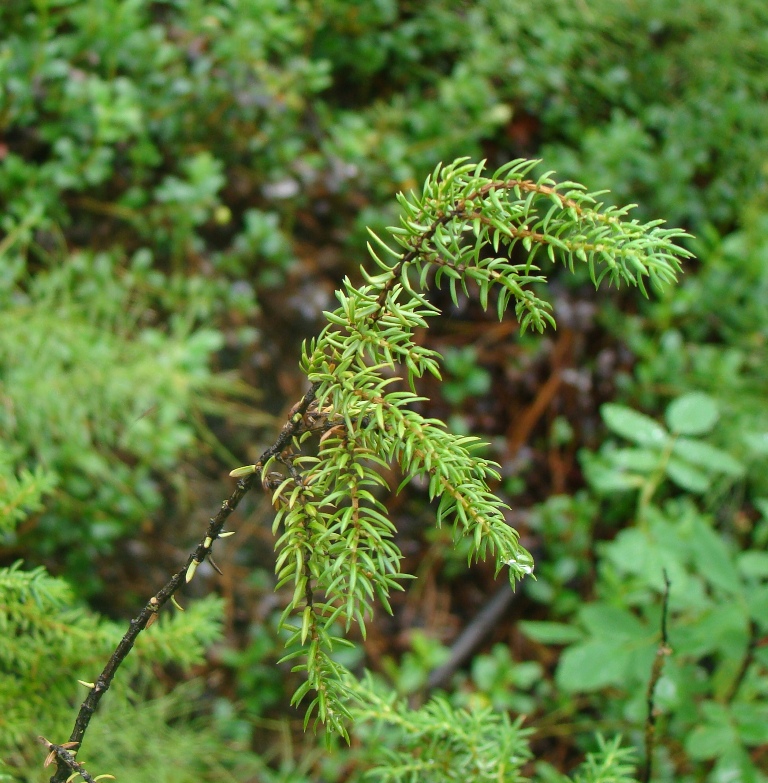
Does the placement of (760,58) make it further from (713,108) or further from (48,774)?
(48,774)

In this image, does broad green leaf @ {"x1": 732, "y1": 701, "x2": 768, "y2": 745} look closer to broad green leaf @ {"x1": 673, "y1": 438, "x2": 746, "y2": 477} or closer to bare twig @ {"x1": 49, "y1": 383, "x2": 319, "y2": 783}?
broad green leaf @ {"x1": 673, "y1": 438, "x2": 746, "y2": 477}

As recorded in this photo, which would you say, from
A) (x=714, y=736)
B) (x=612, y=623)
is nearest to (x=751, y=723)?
(x=714, y=736)

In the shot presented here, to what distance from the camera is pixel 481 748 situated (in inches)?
31.5

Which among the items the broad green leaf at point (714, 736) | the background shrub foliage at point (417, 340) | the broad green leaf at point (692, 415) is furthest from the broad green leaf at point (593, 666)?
the broad green leaf at point (692, 415)

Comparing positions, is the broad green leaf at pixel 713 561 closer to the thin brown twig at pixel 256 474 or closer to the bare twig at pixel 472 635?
the bare twig at pixel 472 635

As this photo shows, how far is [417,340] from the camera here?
2477 mm

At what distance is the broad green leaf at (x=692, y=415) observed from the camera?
5.76 ft

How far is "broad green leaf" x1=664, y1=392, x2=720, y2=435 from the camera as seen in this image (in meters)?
1.76

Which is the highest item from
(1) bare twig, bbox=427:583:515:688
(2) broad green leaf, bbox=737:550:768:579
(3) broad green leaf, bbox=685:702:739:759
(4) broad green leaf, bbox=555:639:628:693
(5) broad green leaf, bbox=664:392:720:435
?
(5) broad green leaf, bbox=664:392:720:435

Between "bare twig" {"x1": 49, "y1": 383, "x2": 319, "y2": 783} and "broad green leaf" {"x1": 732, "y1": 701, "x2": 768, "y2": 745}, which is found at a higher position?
"bare twig" {"x1": 49, "y1": 383, "x2": 319, "y2": 783}

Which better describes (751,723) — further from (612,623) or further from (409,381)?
(409,381)

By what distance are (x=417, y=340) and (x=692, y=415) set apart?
950 millimetres

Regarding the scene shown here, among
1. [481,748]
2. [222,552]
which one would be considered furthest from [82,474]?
[481,748]

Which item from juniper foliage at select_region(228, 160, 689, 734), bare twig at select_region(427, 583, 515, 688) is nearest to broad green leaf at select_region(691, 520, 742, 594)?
bare twig at select_region(427, 583, 515, 688)
